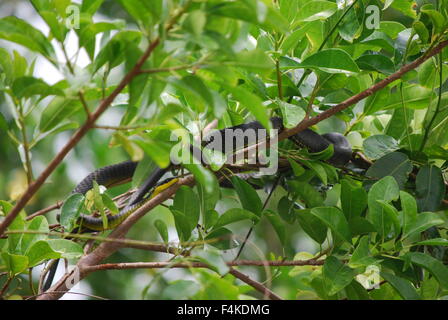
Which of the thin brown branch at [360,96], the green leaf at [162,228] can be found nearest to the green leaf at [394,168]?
the thin brown branch at [360,96]

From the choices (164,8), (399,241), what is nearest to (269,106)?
(399,241)

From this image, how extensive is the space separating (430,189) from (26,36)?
2.89 ft

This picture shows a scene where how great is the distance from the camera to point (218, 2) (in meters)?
0.72

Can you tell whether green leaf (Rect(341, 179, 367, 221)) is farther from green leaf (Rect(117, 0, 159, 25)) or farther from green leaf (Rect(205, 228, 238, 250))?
green leaf (Rect(117, 0, 159, 25))

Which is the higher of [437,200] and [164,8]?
[164,8]

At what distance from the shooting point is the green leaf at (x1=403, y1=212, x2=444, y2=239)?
1.06 m

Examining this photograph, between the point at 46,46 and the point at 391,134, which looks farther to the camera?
the point at 391,134

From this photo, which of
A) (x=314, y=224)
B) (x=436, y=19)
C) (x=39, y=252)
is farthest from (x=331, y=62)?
(x=39, y=252)

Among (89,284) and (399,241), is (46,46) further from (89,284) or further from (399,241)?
(89,284)

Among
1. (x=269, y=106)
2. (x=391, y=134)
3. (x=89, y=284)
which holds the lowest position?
(x=89, y=284)

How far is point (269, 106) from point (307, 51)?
224 mm

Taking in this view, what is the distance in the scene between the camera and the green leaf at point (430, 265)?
1.06 meters
